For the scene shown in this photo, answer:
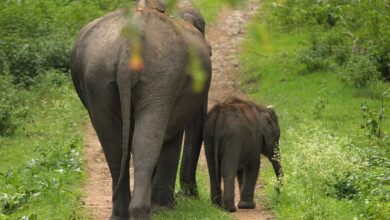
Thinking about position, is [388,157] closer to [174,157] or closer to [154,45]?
[174,157]

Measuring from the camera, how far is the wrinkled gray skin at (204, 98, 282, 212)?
9586 millimetres

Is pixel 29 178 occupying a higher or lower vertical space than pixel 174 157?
lower

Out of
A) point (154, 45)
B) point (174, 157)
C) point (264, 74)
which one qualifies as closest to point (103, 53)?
point (154, 45)

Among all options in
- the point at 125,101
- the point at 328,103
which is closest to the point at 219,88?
the point at 328,103

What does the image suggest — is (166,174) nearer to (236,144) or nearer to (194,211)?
(194,211)

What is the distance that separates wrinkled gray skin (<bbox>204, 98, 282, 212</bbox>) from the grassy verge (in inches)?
54.9

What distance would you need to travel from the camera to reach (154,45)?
785 centimetres

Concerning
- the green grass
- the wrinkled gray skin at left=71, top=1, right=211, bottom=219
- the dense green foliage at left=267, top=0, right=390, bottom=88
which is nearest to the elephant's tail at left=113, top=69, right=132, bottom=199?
the wrinkled gray skin at left=71, top=1, right=211, bottom=219

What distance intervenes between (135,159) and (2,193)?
265 cm

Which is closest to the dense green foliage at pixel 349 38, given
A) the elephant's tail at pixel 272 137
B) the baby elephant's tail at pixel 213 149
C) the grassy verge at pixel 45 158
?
the grassy verge at pixel 45 158

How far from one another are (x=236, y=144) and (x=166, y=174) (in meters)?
0.85

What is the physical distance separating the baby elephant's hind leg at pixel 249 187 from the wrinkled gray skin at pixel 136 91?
5.66 feet

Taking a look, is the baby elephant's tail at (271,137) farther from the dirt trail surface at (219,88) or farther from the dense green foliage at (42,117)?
the dense green foliage at (42,117)

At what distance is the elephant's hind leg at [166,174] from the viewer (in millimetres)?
9047
